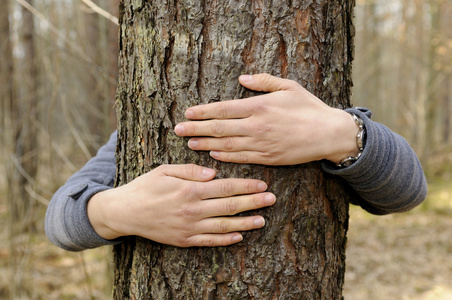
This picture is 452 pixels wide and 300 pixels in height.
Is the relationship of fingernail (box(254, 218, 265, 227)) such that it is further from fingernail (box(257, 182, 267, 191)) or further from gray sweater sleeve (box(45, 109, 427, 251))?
gray sweater sleeve (box(45, 109, 427, 251))

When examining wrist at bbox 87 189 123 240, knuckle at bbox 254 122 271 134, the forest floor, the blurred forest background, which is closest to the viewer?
knuckle at bbox 254 122 271 134

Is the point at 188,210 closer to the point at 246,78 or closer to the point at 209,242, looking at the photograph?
the point at 209,242

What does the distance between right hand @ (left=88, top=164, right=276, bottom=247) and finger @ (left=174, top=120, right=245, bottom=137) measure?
0.34ft

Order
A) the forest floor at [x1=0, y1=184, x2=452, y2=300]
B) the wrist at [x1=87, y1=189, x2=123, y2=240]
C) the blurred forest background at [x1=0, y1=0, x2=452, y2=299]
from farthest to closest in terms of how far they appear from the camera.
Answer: the forest floor at [x1=0, y1=184, x2=452, y2=300] → the blurred forest background at [x1=0, y1=0, x2=452, y2=299] → the wrist at [x1=87, y1=189, x2=123, y2=240]

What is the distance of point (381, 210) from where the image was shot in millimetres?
1416

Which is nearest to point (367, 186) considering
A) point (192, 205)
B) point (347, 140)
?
point (347, 140)

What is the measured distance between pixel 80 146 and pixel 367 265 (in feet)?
14.0

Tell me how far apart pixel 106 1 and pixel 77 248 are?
3931 mm

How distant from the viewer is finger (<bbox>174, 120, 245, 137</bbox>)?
3.58 ft

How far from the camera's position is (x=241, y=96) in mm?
1142

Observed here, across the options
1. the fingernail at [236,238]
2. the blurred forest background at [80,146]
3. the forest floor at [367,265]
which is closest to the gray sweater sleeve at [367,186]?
the fingernail at [236,238]

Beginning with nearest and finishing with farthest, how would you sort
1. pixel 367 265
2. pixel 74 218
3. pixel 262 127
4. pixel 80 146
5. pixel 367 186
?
pixel 262 127, pixel 367 186, pixel 74 218, pixel 80 146, pixel 367 265

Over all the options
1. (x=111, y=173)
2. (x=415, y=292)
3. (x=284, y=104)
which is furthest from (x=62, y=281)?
(x=284, y=104)

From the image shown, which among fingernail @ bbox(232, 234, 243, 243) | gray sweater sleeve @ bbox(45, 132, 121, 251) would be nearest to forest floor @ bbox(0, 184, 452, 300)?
gray sweater sleeve @ bbox(45, 132, 121, 251)
